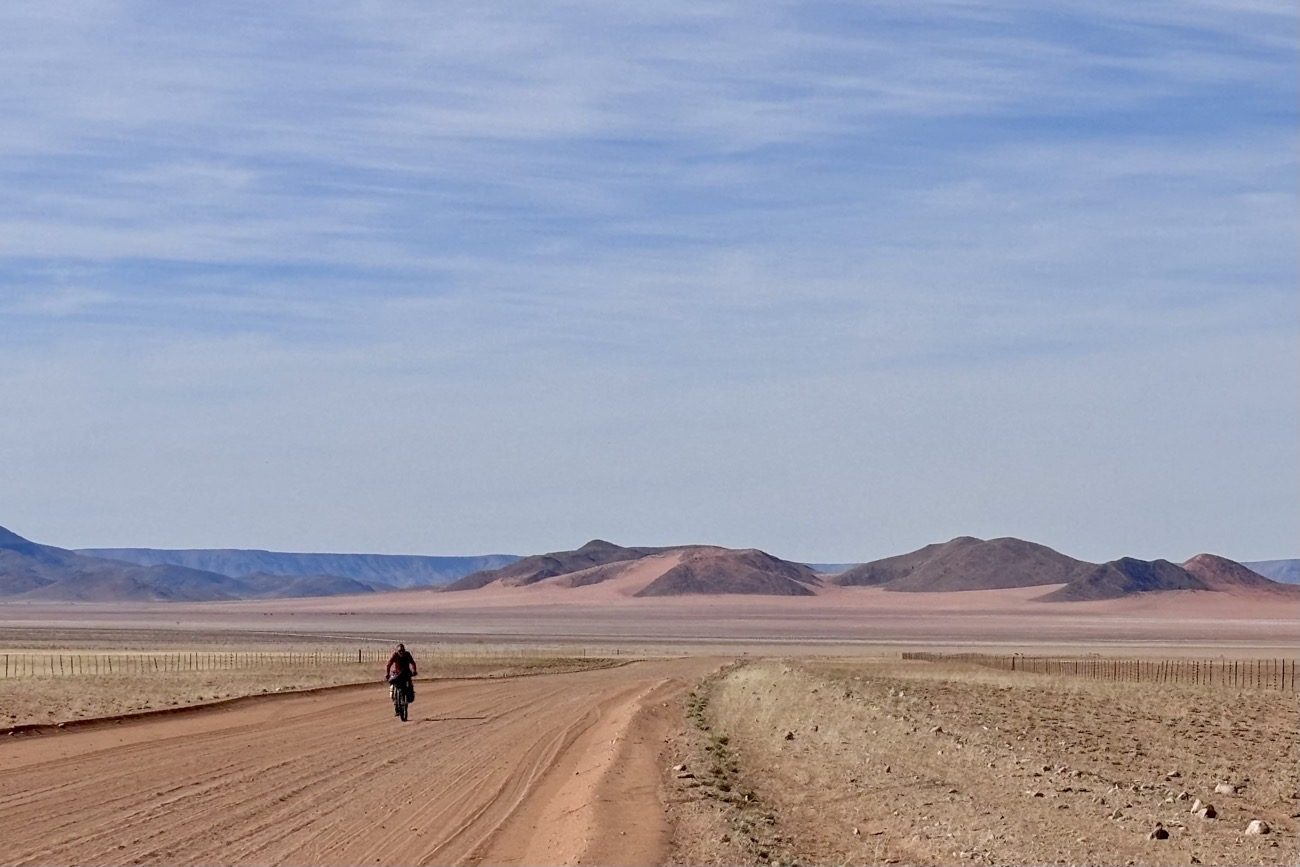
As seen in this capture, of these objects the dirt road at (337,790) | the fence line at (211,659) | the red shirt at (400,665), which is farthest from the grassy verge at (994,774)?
the fence line at (211,659)

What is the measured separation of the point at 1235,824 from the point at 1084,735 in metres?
11.6

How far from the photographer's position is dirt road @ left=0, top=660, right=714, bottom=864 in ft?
49.8

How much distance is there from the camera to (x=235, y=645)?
104 meters

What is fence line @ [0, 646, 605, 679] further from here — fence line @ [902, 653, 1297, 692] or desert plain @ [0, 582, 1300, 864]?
fence line @ [902, 653, 1297, 692]

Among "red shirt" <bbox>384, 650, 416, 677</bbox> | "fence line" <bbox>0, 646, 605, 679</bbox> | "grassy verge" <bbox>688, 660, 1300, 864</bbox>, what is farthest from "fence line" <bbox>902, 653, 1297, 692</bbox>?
"red shirt" <bbox>384, 650, 416, 677</bbox>

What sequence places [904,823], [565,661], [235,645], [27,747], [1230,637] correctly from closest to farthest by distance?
1. [904,823]
2. [27,747]
3. [565,661]
4. [235,645]
5. [1230,637]

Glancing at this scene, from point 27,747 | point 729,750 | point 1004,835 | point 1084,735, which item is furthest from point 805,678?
Result: point 1004,835

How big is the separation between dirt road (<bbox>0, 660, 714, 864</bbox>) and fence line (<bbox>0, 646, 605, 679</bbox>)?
32.9 metres

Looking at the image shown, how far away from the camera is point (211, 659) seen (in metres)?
78.9

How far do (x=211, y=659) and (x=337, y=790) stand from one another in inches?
2463

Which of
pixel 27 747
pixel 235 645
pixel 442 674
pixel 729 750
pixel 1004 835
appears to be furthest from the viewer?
pixel 235 645

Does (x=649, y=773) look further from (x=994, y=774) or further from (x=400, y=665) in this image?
(x=400, y=665)

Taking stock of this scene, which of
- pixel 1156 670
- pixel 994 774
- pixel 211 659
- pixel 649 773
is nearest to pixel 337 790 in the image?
pixel 649 773

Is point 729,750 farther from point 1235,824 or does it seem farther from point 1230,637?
point 1230,637
